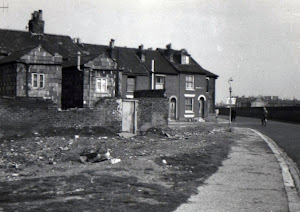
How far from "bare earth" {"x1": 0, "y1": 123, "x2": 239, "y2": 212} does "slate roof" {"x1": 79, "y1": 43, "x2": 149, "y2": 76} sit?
21250 millimetres

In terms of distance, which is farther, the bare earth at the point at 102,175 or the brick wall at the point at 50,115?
the brick wall at the point at 50,115

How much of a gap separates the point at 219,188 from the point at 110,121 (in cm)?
1402

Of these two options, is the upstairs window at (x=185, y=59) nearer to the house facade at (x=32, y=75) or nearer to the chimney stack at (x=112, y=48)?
the chimney stack at (x=112, y=48)

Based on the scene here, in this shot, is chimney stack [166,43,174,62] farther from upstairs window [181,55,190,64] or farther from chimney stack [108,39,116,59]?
chimney stack [108,39,116,59]

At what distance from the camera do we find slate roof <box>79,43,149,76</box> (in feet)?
123

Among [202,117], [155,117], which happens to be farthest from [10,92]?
[202,117]

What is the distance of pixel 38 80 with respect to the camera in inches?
976

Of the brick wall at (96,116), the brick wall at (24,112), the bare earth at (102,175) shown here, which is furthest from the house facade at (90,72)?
the bare earth at (102,175)

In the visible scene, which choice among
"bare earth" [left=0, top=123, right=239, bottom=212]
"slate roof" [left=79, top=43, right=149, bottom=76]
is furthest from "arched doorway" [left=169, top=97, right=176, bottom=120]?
"bare earth" [left=0, top=123, right=239, bottom=212]

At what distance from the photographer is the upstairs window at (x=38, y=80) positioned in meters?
24.6

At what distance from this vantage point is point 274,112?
1759 inches

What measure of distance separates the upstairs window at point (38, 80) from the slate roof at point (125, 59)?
481 inches

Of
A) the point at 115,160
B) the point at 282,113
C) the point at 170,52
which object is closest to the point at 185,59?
the point at 170,52

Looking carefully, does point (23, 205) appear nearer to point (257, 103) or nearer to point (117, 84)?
point (117, 84)
